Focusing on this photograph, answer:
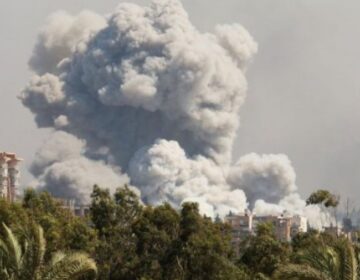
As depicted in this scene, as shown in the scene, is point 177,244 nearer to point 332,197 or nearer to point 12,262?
point 332,197

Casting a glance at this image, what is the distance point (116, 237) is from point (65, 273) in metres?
21.7

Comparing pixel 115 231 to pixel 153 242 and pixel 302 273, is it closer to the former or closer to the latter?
pixel 153 242

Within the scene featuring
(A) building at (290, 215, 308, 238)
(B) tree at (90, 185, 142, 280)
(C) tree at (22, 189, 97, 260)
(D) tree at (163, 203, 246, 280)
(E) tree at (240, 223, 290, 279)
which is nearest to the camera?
(C) tree at (22, 189, 97, 260)

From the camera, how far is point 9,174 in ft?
360

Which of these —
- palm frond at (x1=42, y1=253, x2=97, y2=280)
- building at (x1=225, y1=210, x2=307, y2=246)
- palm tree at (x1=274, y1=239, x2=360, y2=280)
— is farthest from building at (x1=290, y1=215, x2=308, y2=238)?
palm frond at (x1=42, y1=253, x2=97, y2=280)

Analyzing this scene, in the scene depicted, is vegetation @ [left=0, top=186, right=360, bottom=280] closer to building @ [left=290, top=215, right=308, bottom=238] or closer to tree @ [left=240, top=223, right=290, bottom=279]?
tree @ [left=240, top=223, right=290, bottom=279]

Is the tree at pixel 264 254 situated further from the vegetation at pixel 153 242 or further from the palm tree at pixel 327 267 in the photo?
the palm tree at pixel 327 267

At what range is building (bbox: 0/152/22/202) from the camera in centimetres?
10712

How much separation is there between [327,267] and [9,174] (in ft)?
299

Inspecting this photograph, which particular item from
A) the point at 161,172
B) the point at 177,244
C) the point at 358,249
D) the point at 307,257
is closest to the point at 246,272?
the point at 177,244

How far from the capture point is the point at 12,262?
2092 cm

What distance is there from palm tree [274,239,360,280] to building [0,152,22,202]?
283 feet

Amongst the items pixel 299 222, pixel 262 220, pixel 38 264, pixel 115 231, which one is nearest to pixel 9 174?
pixel 262 220

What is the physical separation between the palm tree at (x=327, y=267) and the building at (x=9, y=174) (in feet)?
283
